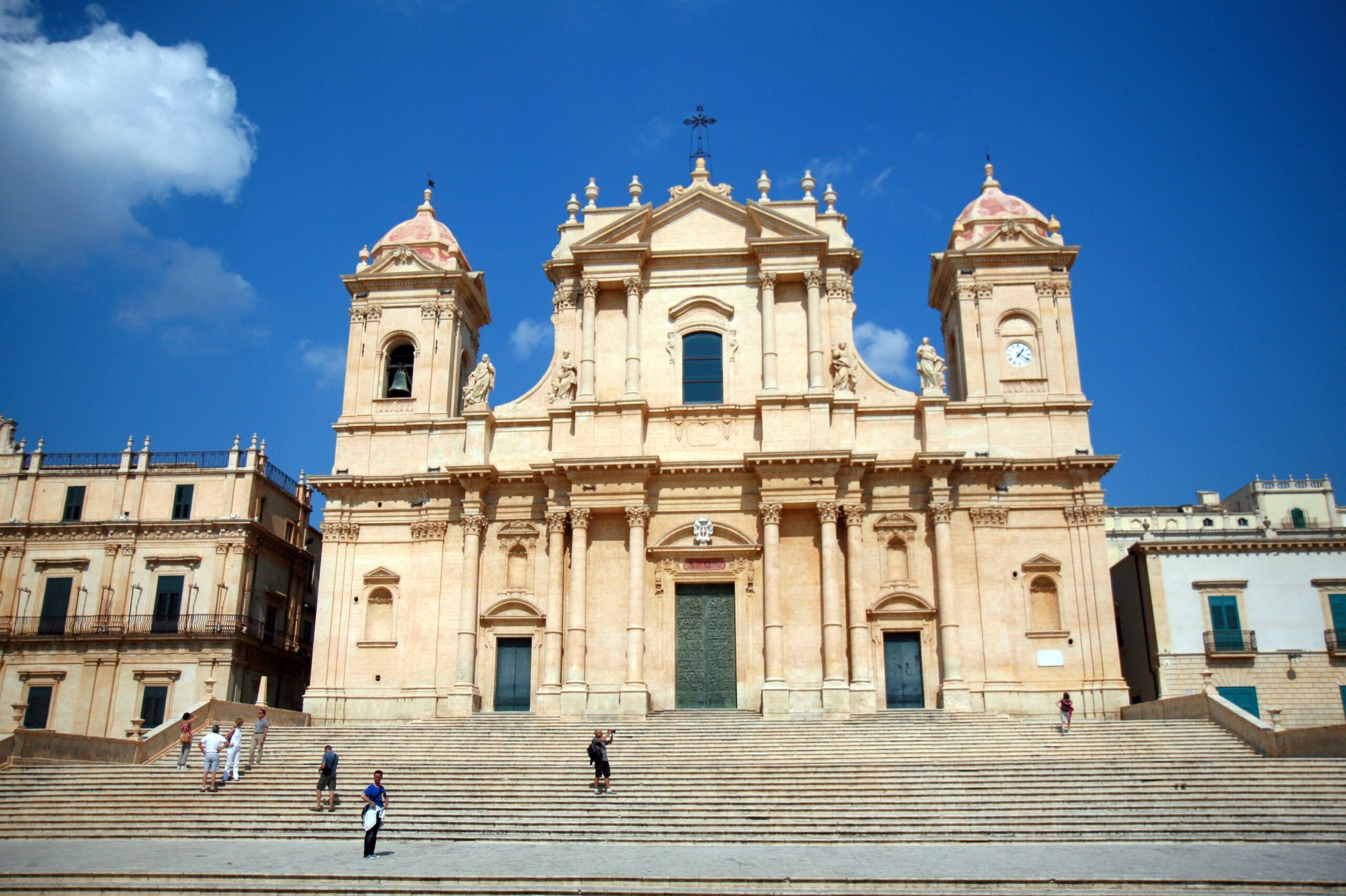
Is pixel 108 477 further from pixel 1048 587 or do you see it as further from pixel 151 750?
pixel 1048 587

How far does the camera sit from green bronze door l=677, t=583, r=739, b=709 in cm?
3000

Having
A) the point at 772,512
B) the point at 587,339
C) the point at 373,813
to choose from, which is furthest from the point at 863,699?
the point at 373,813

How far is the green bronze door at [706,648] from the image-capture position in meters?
30.0

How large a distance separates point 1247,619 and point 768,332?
16963 mm

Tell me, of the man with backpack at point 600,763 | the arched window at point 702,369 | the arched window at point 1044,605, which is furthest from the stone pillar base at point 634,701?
the arched window at point 1044,605

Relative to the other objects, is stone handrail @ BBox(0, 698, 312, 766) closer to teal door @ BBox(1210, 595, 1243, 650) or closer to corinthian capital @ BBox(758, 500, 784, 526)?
corinthian capital @ BBox(758, 500, 784, 526)

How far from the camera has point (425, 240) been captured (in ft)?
116

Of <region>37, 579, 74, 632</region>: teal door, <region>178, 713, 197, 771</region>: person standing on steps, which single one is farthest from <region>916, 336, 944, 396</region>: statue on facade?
<region>37, 579, 74, 632</region>: teal door

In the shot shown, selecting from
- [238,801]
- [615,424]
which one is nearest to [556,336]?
[615,424]

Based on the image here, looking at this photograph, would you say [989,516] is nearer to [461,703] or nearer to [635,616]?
[635,616]

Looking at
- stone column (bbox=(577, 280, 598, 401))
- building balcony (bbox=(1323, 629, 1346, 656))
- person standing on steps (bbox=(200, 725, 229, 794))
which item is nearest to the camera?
person standing on steps (bbox=(200, 725, 229, 794))

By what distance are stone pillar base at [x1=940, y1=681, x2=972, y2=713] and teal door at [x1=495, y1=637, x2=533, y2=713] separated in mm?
11040

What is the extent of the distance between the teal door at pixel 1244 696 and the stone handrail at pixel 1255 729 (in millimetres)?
7177

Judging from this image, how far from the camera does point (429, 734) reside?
26.1 m
